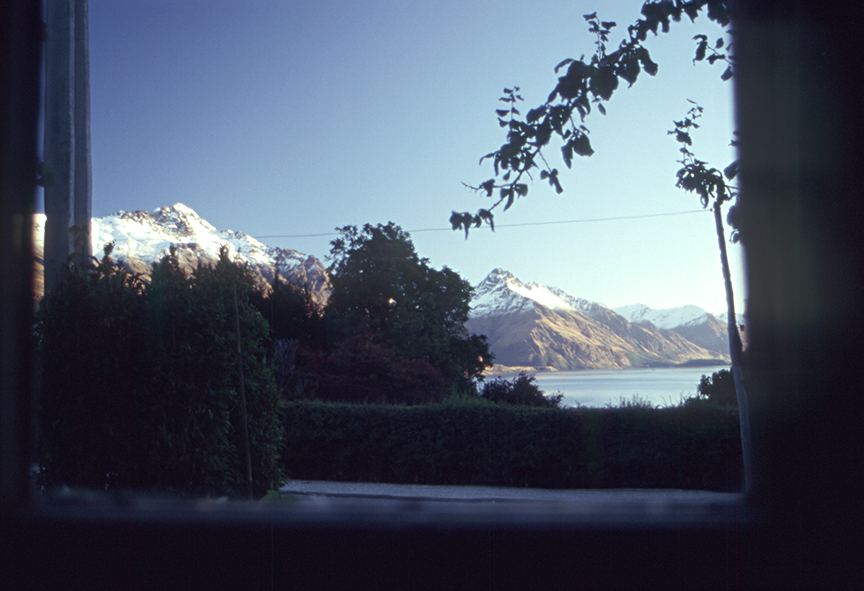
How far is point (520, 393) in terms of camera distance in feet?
48.1

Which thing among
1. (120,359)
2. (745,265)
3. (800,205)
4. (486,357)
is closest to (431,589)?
(745,265)

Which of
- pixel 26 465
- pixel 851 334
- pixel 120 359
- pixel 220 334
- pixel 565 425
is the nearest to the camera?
pixel 851 334

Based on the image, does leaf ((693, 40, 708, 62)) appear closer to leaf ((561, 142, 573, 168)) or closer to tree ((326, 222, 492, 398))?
leaf ((561, 142, 573, 168))

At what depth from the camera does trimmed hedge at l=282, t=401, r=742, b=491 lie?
32.0 ft

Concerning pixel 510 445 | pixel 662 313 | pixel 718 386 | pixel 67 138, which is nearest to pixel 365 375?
pixel 510 445

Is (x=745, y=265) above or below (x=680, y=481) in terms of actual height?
above

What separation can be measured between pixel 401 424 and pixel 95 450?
9.14 metres

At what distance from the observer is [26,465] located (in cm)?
103

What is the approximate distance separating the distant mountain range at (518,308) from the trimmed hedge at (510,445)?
1.69 m

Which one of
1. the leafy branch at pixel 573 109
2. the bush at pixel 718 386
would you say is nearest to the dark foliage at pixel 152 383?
the leafy branch at pixel 573 109

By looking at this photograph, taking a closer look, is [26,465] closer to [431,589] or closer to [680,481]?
[431,589]

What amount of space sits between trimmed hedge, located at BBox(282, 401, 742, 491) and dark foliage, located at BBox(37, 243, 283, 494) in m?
6.69

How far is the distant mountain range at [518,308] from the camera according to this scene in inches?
101

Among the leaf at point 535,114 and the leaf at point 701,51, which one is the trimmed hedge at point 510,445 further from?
the leaf at point 535,114
